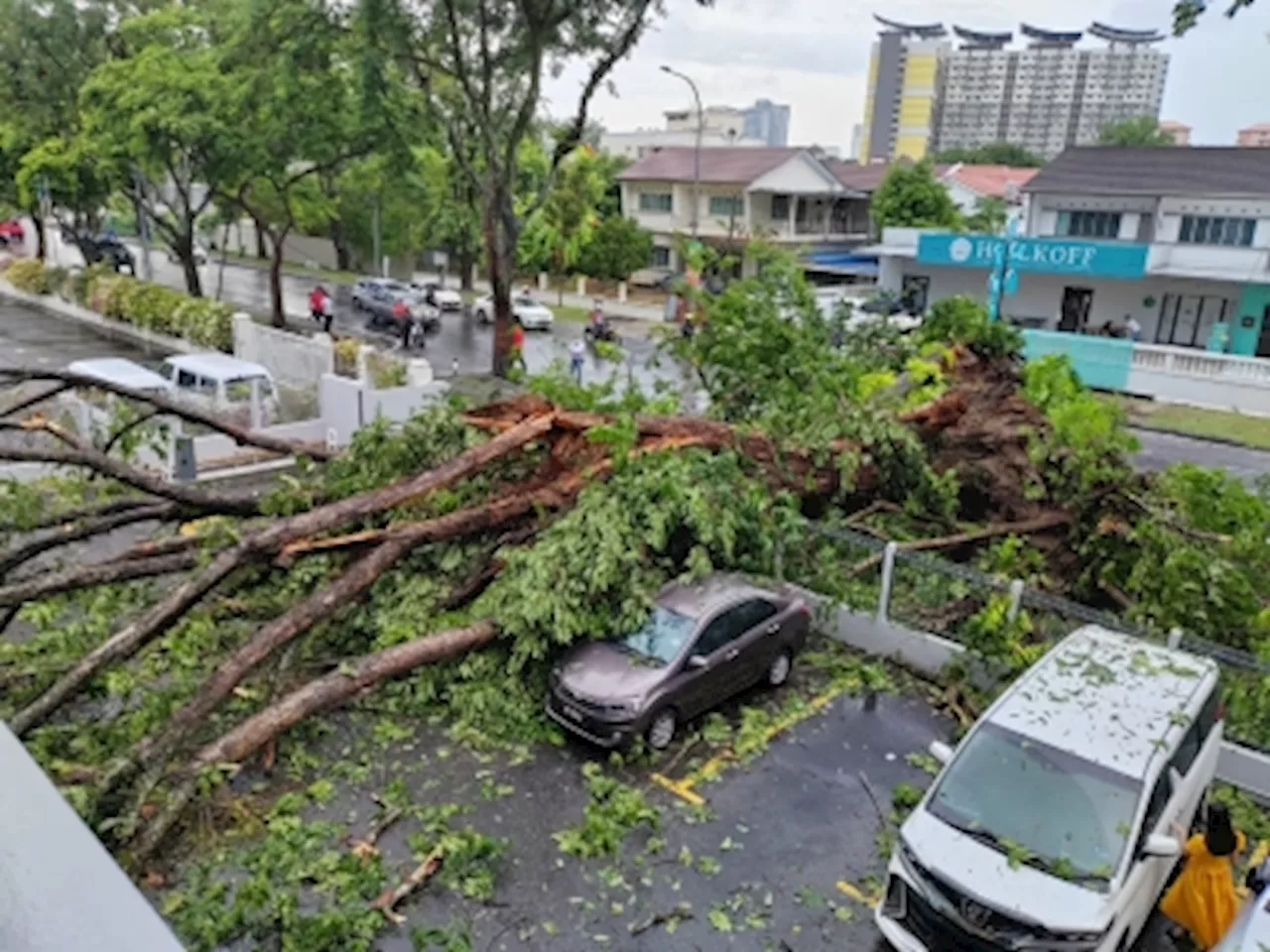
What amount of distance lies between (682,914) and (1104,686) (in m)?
3.67

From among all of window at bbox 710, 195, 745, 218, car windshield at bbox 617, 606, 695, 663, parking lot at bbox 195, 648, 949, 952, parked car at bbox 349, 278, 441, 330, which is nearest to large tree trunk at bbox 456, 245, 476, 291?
parked car at bbox 349, 278, 441, 330

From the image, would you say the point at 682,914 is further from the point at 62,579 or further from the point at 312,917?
the point at 62,579

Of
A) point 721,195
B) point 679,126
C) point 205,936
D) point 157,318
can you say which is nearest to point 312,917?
point 205,936

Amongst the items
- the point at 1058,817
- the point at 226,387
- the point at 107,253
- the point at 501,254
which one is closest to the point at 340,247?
the point at 107,253

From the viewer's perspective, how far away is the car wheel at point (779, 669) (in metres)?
10.3

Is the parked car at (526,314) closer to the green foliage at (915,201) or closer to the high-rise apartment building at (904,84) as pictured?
the green foliage at (915,201)

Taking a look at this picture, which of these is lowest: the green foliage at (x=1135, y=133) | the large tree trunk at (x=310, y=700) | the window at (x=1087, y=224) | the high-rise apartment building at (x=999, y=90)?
the large tree trunk at (x=310, y=700)

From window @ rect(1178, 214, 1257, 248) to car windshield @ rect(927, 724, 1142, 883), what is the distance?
33.2 metres

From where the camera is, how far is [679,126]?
4279 inches

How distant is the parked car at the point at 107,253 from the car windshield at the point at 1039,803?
36.8m

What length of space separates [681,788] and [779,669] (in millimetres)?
2187

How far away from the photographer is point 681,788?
28.3ft

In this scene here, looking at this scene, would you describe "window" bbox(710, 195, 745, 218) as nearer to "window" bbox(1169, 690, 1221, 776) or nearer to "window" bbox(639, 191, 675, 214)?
"window" bbox(639, 191, 675, 214)

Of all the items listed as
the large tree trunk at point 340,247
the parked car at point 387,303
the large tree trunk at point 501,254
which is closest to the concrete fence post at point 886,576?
the large tree trunk at point 501,254
